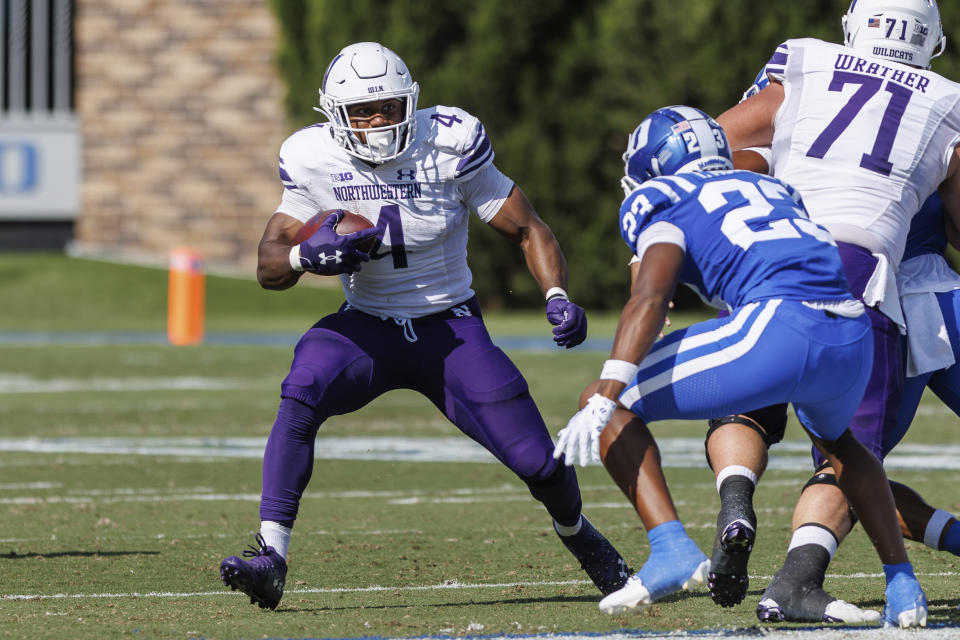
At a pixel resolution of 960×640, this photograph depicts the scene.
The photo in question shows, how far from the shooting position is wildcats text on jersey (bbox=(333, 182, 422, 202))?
5.44m

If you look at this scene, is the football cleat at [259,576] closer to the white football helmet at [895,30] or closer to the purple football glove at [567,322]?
the purple football glove at [567,322]

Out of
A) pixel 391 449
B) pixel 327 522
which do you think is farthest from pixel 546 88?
pixel 327 522

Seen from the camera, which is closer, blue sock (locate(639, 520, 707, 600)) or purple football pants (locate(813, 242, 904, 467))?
blue sock (locate(639, 520, 707, 600))

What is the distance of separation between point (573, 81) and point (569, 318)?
18.0 m

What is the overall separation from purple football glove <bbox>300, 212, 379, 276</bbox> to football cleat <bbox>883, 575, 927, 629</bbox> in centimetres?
191

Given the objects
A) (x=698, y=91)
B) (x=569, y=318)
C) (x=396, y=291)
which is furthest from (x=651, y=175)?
(x=698, y=91)

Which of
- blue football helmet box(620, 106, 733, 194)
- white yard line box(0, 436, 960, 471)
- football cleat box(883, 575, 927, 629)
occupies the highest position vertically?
blue football helmet box(620, 106, 733, 194)

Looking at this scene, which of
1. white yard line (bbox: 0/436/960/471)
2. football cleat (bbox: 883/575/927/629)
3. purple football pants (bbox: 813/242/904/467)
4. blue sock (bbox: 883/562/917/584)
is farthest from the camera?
white yard line (bbox: 0/436/960/471)

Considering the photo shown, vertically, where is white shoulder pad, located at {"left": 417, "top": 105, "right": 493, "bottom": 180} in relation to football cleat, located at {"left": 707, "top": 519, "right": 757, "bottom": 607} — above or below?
above

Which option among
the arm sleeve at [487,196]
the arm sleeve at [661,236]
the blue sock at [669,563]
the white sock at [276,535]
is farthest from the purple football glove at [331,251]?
the blue sock at [669,563]

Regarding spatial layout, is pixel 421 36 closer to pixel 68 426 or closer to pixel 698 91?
pixel 698 91

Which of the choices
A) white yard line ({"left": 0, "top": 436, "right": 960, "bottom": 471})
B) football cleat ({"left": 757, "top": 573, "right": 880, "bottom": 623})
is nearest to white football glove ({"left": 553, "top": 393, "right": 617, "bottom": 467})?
football cleat ({"left": 757, "top": 573, "right": 880, "bottom": 623})

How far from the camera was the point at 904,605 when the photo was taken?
4.48 metres

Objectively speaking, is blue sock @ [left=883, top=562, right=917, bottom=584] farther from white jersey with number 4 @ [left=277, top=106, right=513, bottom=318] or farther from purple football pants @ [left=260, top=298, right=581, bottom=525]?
white jersey with number 4 @ [left=277, top=106, right=513, bottom=318]
